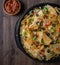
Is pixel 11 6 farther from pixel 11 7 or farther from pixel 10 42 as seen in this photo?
pixel 10 42

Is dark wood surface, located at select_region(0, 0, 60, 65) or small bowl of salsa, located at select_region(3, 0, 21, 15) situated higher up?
small bowl of salsa, located at select_region(3, 0, 21, 15)

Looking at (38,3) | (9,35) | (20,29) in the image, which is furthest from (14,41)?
(38,3)

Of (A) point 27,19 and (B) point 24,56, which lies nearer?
(A) point 27,19

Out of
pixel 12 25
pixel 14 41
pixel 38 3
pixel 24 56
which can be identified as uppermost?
pixel 38 3

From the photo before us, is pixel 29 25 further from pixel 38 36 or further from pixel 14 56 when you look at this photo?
pixel 14 56

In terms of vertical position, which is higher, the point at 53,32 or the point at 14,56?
the point at 53,32

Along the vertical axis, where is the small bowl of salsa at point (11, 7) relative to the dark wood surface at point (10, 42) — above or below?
above
